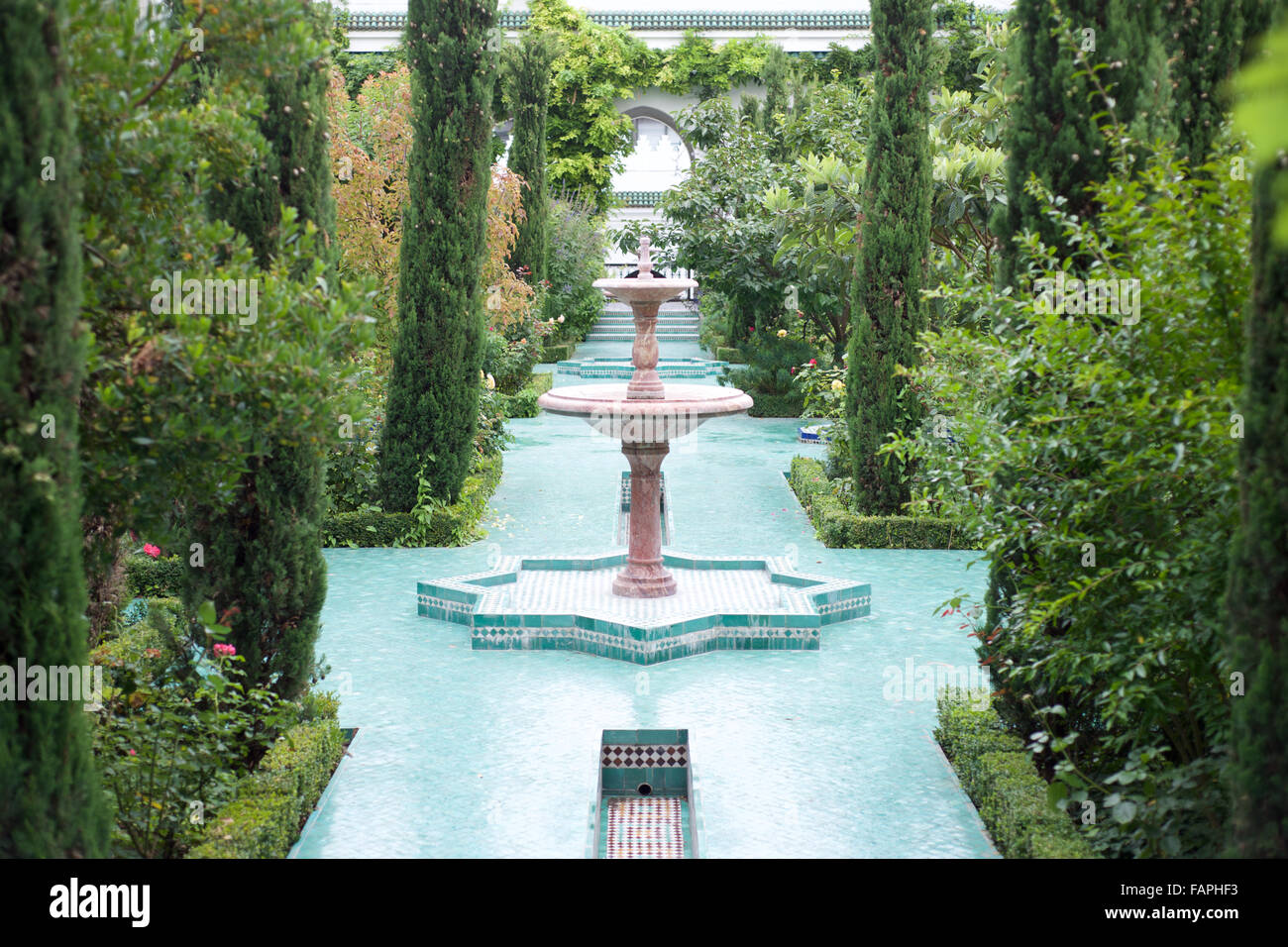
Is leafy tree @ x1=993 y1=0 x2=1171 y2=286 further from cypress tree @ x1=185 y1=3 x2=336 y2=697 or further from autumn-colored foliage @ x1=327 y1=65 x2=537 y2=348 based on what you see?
autumn-colored foliage @ x1=327 y1=65 x2=537 y2=348

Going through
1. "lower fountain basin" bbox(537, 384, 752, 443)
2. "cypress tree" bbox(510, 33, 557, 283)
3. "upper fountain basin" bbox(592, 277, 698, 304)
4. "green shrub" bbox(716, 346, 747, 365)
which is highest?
"cypress tree" bbox(510, 33, 557, 283)

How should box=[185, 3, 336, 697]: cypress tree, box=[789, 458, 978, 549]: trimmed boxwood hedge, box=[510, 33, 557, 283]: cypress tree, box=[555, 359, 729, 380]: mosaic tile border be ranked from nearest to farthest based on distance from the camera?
box=[185, 3, 336, 697]: cypress tree → box=[789, 458, 978, 549]: trimmed boxwood hedge → box=[510, 33, 557, 283]: cypress tree → box=[555, 359, 729, 380]: mosaic tile border

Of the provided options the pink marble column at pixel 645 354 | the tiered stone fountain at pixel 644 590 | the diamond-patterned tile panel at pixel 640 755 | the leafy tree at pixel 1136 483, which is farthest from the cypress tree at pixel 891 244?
the leafy tree at pixel 1136 483

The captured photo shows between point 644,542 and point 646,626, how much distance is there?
3.50 ft

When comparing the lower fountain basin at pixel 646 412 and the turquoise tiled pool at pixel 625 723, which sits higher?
the lower fountain basin at pixel 646 412

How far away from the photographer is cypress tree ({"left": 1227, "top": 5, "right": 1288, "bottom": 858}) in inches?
102

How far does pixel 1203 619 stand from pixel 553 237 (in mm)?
23795

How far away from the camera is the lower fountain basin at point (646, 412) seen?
7.51 metres

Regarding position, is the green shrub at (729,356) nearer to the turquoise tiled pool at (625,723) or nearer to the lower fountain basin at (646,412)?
the turquoise tiled pool at (625,723)

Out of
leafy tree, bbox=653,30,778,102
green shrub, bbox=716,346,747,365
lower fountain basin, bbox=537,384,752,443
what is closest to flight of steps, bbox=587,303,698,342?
leafy tree, bbox=653,30,778,102

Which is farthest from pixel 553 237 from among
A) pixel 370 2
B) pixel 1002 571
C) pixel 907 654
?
pixel 1002 571

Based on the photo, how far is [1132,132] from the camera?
14.4 feet

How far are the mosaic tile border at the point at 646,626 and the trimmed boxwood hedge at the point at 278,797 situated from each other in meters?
2.02
